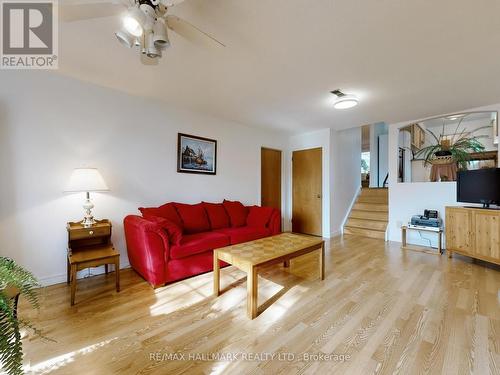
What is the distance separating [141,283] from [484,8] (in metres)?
3.73

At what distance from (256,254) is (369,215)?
3.90 meters

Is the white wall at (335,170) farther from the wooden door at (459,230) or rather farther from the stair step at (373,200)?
the wooden door at (459,230)

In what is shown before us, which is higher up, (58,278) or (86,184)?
(86,184)

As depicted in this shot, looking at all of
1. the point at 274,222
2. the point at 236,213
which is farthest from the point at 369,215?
the point at 236,213

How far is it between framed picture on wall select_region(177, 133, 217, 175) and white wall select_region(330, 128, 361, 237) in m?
2.52

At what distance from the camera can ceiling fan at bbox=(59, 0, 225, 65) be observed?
1.21 m

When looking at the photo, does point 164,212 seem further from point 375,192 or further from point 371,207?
point 375,192

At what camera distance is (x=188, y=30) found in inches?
55.9

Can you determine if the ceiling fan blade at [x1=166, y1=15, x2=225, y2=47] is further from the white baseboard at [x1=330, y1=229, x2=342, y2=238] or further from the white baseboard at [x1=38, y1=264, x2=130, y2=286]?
the white baseboard at [x1=330, y1=229, x2=342, y2=238]

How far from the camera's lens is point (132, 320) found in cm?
178

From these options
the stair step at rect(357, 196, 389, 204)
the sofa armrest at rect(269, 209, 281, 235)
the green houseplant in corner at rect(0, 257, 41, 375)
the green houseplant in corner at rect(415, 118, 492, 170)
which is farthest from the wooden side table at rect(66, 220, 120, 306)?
the stair step at rect(357, 196, 389, 204)

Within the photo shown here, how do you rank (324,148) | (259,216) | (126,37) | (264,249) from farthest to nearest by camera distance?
(324,148) < (259,216) < (264,249) < (126,37)

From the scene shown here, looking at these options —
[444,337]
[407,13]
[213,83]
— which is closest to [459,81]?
[407,13]

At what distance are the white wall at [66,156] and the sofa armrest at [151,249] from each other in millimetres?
Result: 675
